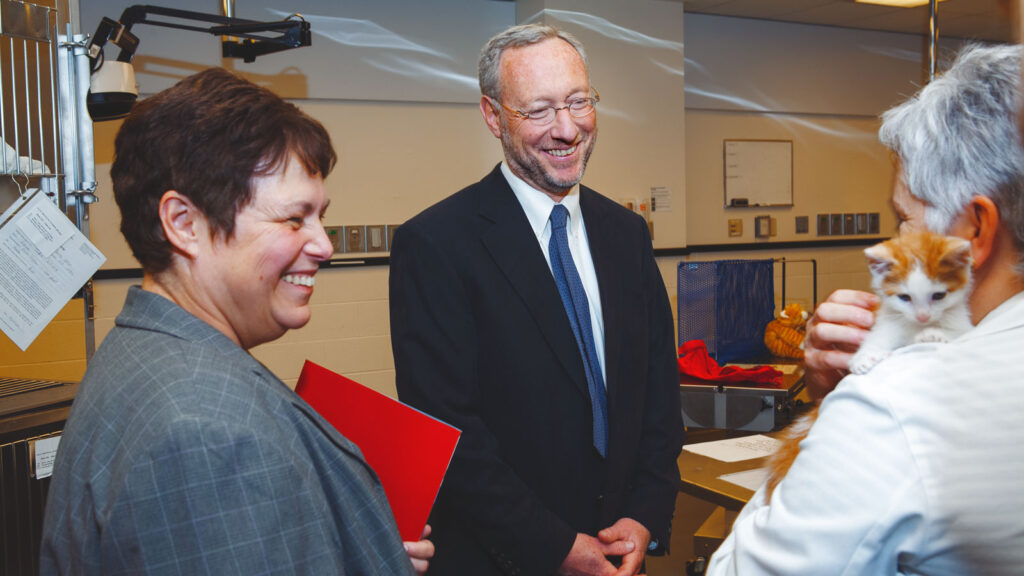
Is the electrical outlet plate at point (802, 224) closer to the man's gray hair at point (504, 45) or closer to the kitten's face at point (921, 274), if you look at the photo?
the man's gray hair at point (504, 45)

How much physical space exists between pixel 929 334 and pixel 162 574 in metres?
0.87

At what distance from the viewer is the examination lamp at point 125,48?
184 cm

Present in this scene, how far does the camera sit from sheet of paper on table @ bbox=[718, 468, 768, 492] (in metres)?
1.87

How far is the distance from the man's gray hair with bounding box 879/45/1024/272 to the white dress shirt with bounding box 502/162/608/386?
93 centimetres

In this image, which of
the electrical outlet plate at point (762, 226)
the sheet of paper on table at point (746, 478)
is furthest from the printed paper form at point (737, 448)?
the electrical outlet plate at point (762, 226)

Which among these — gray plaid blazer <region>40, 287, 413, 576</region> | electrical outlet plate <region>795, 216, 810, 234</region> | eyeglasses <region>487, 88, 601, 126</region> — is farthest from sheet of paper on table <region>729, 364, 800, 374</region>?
electrical outlet plate <region>795, 216, 810, 234</region>

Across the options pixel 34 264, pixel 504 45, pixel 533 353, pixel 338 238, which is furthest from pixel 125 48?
pixel 338 238

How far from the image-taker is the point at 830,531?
0.73 meters

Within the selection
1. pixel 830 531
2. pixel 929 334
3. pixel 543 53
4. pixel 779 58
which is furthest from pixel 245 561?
pixel 779 58

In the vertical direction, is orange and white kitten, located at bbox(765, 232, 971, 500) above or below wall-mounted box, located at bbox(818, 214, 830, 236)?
above

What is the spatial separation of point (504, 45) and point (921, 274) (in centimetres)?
121

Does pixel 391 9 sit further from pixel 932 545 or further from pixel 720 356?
pixel 932 545

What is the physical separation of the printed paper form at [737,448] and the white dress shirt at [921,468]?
4.66ft

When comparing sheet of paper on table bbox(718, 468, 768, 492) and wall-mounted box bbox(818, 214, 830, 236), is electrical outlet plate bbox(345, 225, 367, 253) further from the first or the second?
wall-mounted box bbox(818, 214, 830, 236)
